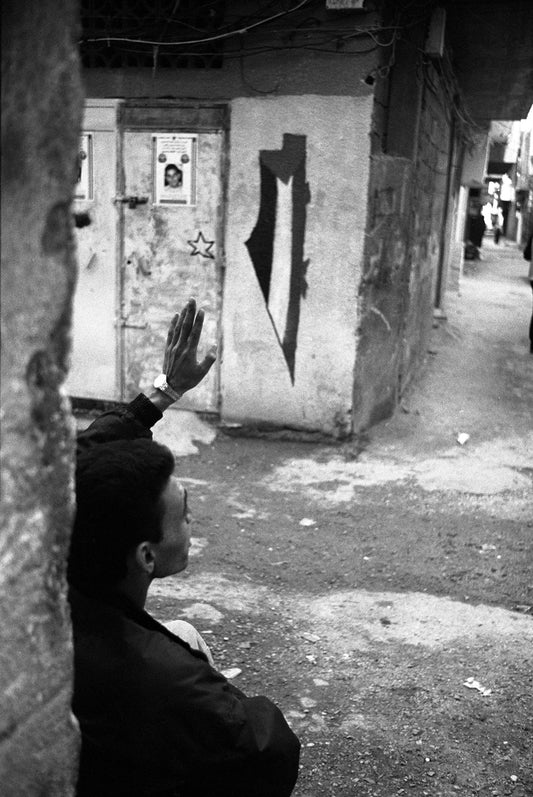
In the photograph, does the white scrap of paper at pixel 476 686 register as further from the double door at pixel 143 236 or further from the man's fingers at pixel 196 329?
the double door at pixel 143 236

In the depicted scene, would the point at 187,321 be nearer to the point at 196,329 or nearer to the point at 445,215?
the point at 196,329

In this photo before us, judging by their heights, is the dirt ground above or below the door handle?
below

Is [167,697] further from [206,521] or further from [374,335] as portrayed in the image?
[374,335]

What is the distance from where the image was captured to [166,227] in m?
6.45

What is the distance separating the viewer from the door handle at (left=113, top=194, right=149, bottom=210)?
6.44 meters

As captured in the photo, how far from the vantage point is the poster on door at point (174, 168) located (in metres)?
6.27

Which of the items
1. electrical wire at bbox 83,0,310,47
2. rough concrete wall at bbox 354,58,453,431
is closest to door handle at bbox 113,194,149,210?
electrical wire at bbox 83,0,310,47

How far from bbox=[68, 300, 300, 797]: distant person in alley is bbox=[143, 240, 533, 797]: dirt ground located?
1222mm

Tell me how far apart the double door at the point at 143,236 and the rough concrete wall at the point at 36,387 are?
522cm

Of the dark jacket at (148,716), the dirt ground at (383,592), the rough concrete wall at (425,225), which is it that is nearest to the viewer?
the dark jacket at (148,716)

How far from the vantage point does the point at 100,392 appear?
683 centimetres

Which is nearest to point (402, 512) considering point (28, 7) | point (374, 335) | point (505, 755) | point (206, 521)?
point (206, 521)

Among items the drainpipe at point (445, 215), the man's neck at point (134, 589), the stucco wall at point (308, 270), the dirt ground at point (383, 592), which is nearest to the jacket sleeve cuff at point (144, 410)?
the man's neck at point (134, 589)

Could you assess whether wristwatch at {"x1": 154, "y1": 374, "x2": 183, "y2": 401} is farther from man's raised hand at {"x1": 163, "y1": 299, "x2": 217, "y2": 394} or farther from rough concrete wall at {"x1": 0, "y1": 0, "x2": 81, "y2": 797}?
rough concrete wall at {"x1": 0, "y1": 0, "x2": 81, "y2": 797}
